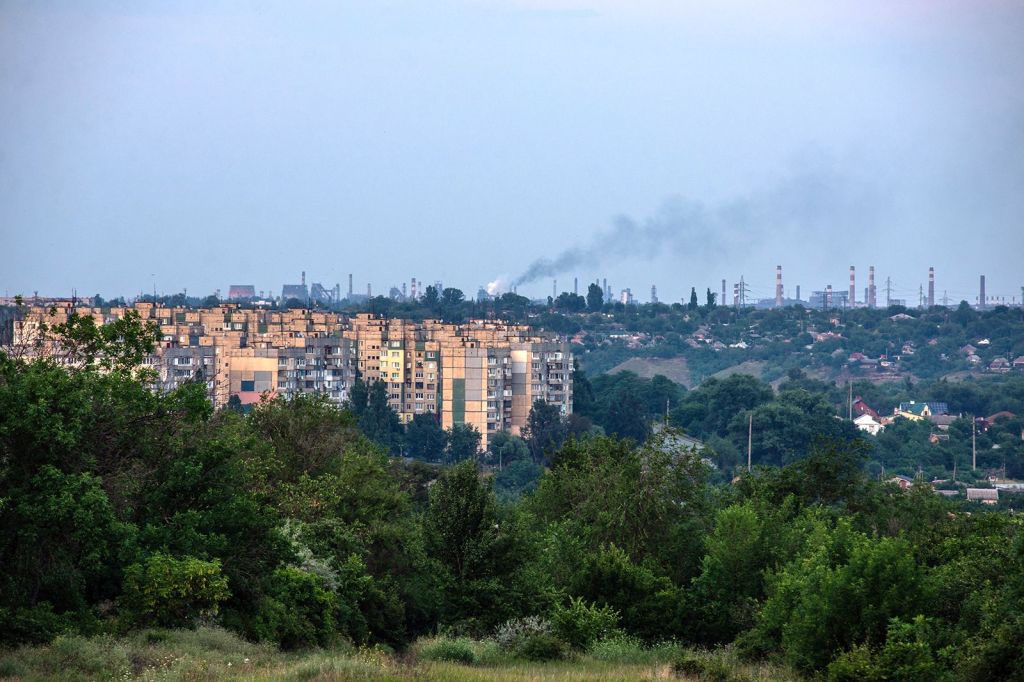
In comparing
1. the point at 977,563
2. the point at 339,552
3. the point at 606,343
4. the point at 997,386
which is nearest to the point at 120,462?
the point at 339,552

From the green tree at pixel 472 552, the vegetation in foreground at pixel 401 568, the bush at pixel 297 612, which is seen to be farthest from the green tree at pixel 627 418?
the bush at pixel 297 612

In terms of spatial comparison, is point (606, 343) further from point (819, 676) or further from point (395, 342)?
point (819, 676)

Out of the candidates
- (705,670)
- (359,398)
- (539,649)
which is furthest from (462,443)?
(705,670)

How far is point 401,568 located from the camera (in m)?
21.2

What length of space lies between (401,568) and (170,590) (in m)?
7.27

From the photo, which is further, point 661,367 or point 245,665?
point 661,367

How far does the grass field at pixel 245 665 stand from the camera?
12.2 meters

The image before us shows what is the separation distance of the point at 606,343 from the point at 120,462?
443 ft

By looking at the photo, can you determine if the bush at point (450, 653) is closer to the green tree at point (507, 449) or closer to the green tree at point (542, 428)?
the green tree at point (507, 449)

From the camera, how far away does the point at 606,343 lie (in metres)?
150

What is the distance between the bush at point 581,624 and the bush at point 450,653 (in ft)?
6.58

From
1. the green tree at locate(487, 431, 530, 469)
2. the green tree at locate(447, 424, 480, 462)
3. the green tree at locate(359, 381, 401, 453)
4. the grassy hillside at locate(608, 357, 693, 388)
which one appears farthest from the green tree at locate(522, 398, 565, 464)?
the grassy hillside at locate(608, 357, 693, 388)

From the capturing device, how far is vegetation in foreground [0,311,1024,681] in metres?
14.0

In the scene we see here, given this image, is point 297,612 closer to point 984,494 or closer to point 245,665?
point 245,665
